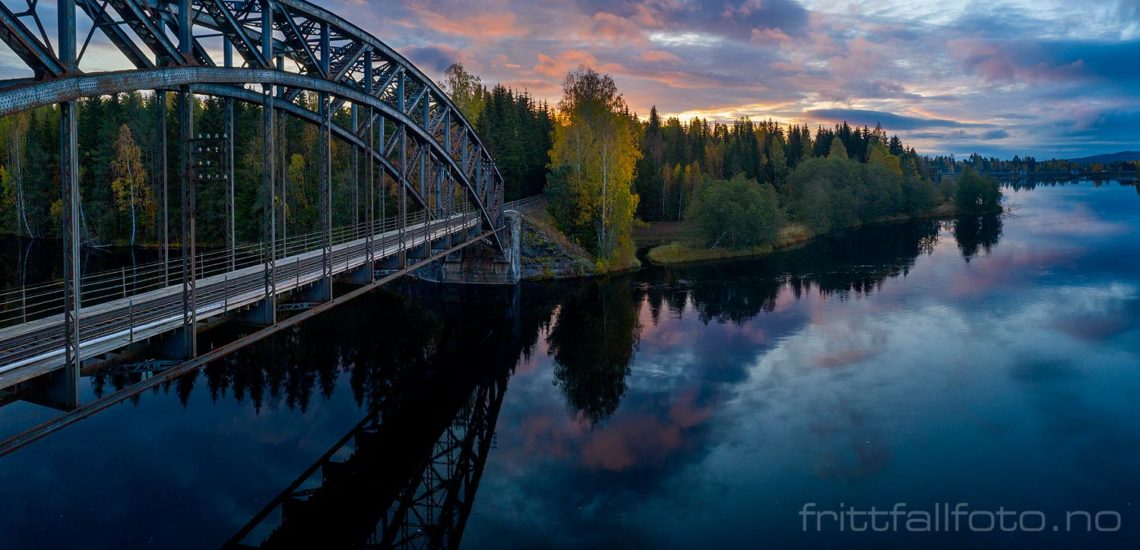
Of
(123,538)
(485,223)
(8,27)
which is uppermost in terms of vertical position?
(8,27)

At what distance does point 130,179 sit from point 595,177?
39.5 metres

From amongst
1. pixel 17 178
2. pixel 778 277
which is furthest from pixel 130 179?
pixel 778 277

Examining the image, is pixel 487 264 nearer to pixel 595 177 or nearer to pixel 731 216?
pixel 595 177

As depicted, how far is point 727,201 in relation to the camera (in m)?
60.5

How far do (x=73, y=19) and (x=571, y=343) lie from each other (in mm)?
25436

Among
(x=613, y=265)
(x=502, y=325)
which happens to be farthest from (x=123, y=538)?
(x=613, y=265)

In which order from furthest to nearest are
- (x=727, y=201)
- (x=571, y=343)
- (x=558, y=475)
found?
(x=727, y=201) < (x=571, y=343) < (x=558, y=475)

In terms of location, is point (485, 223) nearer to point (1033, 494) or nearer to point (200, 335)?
point (200, 335)

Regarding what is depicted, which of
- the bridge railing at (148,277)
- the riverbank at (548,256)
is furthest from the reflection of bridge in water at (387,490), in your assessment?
the riverbank at (548,256)

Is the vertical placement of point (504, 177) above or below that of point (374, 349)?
above

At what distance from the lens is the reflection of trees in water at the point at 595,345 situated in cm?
2630

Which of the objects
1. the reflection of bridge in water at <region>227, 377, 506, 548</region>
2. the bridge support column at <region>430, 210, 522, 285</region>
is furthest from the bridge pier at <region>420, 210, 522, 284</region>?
the reflection of bridge in water at <region>227, 377, 506, 548</region>

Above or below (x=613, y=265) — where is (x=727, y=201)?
above

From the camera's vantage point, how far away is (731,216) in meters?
60.7
